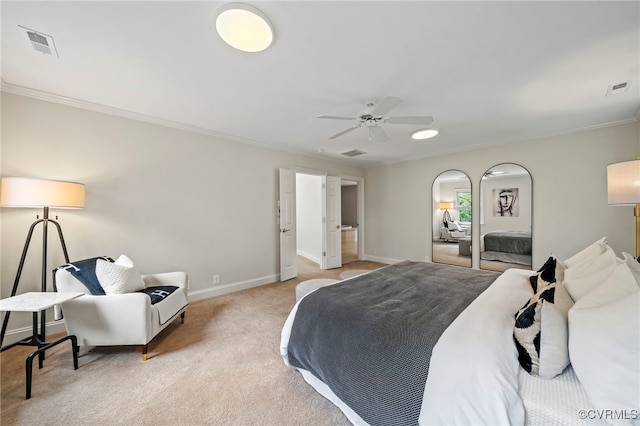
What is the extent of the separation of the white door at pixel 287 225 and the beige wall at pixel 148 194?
134 millimetres

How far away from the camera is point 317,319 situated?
5.26 ft

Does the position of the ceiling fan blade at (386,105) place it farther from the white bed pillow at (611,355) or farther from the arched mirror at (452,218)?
the arched mirror at (452,218)

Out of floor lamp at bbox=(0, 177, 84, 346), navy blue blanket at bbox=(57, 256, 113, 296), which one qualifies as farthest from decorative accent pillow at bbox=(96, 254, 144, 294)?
floor lamp at bbox=(0, 177, 84, 346)

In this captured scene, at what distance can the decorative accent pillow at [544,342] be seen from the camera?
96 centimetres

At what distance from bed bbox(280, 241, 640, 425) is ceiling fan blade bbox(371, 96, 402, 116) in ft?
5.31

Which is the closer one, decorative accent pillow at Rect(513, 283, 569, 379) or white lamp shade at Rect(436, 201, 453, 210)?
decorative accent pillow at Rect(513, 283, 569, 379)

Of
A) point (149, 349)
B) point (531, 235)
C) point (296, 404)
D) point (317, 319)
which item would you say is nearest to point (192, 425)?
point (296, 404)

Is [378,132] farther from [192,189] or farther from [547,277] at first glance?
[192,189]

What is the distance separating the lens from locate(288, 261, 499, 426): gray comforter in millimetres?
1128

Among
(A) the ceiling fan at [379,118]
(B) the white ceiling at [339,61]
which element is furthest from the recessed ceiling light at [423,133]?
(A) the ceiling fan at [379,118]

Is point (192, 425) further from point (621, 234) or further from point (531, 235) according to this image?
point (621, 234)

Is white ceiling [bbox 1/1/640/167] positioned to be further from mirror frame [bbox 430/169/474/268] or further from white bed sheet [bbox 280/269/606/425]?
white bed sheet [bbox 280/269/606/425]

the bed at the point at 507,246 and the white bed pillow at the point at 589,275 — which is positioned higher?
the white bed pillow at the point at 589,275

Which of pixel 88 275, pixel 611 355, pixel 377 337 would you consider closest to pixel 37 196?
pixel 88 275
